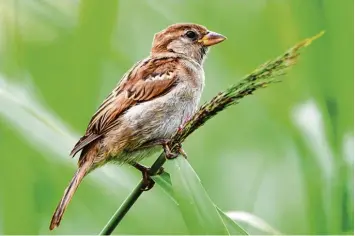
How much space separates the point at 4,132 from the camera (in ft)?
3.73

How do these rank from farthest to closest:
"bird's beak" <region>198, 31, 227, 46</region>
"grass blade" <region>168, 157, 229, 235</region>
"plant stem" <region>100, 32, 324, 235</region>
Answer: "bird's beak" <region>198, 31, 227, 46</region>, "grass blade" <region>168, 157, 229, 235</region>, "plant stem" <region>100, 32, 324, 235</region>

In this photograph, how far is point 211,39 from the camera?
4.63ft

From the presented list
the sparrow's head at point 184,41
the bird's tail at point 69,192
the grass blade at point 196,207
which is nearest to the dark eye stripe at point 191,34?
the sparrow's head at point 184,41

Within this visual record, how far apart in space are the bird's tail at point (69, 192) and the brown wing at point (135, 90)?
0.18 feet

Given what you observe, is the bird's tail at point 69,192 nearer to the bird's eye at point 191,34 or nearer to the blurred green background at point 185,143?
the blurred green background at point 185,143

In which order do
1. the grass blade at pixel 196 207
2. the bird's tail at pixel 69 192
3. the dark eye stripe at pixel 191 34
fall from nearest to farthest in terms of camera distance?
the grass blade at pixel 196 207 → the bird's tail at pixel 69 192 → the dark eye stripe at pixel 191 34

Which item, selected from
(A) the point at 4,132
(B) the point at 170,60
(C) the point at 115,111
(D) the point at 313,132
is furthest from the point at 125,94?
(D) the point at 313,132

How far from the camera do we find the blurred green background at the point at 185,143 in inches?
42.8

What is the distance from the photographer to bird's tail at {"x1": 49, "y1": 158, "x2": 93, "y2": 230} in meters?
0.98

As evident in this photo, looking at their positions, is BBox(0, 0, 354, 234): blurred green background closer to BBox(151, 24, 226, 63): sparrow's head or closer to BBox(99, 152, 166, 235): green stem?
BBox(151, 24, 226, 63): sparrow's head

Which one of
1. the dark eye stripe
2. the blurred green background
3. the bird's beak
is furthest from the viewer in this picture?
the dark eye stripe

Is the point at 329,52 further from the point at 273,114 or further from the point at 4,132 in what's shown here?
the point at 4,132

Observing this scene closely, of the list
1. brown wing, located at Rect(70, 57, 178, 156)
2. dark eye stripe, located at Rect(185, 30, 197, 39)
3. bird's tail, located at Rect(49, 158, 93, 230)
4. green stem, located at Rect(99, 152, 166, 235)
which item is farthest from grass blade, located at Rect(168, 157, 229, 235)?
dark eye stripe, located at Rect(185, 30, 197, 39)

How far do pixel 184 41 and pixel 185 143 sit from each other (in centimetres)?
32
